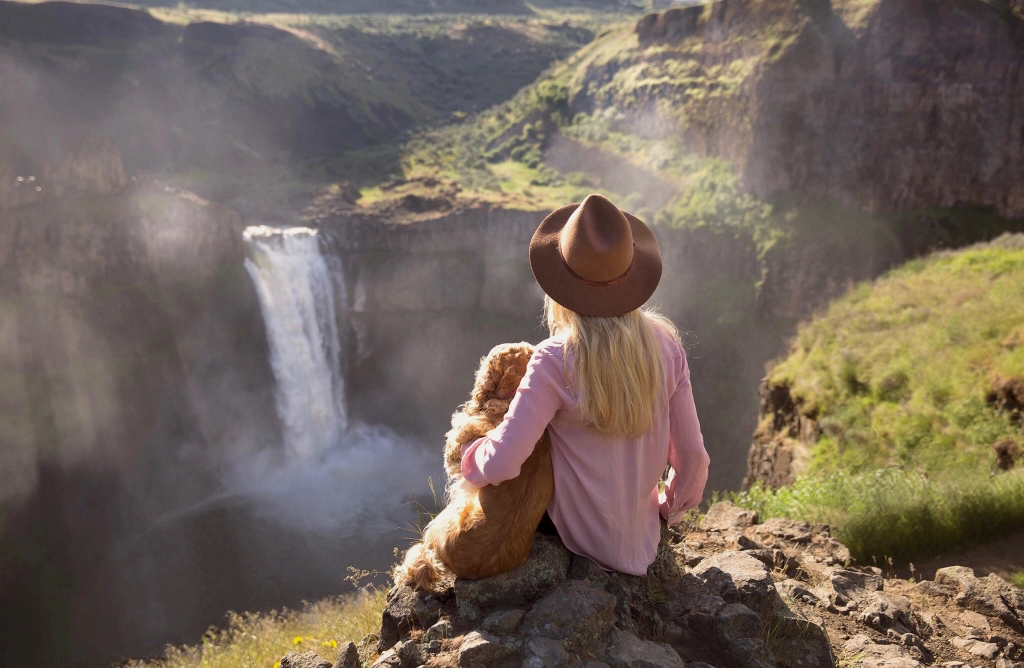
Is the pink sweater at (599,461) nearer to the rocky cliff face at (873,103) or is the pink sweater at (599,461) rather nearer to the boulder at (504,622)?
the boulder at (504,622)

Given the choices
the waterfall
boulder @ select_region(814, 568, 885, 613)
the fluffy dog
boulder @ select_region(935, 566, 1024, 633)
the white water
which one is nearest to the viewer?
the fluffy dog

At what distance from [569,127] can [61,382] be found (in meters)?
30.9

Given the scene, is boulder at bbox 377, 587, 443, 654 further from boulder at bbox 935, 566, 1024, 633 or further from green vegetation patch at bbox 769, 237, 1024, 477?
green vegetation patch at bbox 769, 237, 1024, 477

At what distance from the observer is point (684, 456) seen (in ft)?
11.5

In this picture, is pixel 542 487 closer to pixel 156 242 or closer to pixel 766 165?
pixel 156 242

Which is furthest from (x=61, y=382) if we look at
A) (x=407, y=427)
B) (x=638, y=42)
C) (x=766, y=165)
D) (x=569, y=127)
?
(x=638, y=42)

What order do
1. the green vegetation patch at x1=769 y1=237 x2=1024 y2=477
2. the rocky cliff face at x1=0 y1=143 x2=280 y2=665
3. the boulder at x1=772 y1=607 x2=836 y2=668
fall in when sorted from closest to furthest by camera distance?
1. the boulder at x1=772 y1=607 x2=836 y2=668
2. the green vegetation patch at x1=769 y1=237 x2=1024 y2=477
3. the rocky cliff face at x1=0 y1=143 x2=280 y2=665

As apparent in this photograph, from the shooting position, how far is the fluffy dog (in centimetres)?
320

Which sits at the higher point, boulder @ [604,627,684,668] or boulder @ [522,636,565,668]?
boulder @ [522,636,565,668]

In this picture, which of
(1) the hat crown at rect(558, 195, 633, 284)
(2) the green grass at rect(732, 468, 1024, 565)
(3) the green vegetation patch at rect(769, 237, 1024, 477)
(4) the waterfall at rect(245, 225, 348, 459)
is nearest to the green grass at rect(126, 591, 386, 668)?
(1) the hat crown at rect(558, 195, 633, 284)

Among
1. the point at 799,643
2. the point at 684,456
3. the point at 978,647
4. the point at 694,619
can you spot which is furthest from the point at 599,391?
the point at 978,647

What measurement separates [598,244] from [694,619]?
83.9 inches

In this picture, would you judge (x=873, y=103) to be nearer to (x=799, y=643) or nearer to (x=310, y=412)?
(x=310, y=412)

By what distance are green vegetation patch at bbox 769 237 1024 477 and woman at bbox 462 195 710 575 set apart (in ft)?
22.8
